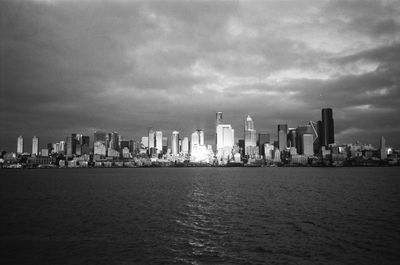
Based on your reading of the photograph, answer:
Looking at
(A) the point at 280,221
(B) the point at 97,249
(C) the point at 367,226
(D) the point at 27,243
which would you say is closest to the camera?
(B) the point at 97,249

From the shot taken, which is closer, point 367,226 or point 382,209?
point 367,226

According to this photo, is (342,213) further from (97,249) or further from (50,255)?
(50,255)

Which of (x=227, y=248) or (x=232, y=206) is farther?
(x=232, y=206)

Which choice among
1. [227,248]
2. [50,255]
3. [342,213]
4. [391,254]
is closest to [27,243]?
[50,255]

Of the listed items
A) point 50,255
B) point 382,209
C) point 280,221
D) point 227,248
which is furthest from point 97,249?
point 382,209

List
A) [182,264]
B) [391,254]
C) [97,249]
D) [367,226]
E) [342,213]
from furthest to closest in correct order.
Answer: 1. [342,213]
2. [367,226]
3. [97,249]
4. [391,254]
5. [182,264]

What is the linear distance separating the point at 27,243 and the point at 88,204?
104 feet

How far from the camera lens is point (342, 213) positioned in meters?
52.7

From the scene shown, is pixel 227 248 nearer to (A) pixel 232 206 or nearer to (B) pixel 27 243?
(B) pixel 27 243

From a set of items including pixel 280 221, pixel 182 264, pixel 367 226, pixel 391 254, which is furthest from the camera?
pixel 280 221

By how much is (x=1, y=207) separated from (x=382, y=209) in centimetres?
6924

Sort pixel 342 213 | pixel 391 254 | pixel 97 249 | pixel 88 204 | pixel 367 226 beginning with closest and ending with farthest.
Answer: pixel 391 254
pixel 97 249
pixel 367 226
pixel 342 213
pixel 88 204

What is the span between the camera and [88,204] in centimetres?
6612

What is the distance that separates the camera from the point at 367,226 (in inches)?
1673
